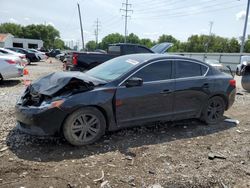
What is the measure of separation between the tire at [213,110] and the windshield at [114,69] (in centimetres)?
207

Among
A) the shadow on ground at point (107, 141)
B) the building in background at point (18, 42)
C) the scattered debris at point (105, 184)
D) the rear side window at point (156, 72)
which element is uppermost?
the building in background at point (18, 42)

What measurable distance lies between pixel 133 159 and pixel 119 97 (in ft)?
3.71

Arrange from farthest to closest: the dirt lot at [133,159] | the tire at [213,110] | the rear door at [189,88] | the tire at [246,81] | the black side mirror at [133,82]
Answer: the tire at [246,81], the tire at [213,110], the rear door at [189,88], the black side mirror at [133,82], the dirt lot at [133,159]

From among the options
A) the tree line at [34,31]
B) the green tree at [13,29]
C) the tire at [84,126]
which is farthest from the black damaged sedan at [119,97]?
the green tree at [13,29]

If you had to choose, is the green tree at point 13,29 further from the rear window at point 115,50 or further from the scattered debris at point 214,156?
the scattered debris at point 214,156

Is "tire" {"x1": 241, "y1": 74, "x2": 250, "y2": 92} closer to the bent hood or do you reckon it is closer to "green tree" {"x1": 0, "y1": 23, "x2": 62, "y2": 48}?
the bent hood

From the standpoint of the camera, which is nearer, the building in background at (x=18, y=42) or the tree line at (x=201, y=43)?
the building in background at (x=18, y=42)

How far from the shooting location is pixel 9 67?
9.98 metres

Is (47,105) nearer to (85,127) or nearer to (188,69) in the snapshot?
(85,127)

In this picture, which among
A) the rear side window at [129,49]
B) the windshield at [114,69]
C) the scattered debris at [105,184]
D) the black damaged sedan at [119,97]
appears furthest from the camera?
the rear side window at [129,49]

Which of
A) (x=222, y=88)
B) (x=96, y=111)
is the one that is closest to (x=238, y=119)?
(x=222, y=88)

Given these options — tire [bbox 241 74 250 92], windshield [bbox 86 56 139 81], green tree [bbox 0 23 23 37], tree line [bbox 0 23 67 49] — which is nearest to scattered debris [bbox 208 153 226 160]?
windshield [bbox 86 56 139 81]

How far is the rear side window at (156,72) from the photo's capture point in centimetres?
488

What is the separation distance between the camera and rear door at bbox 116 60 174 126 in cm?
457
